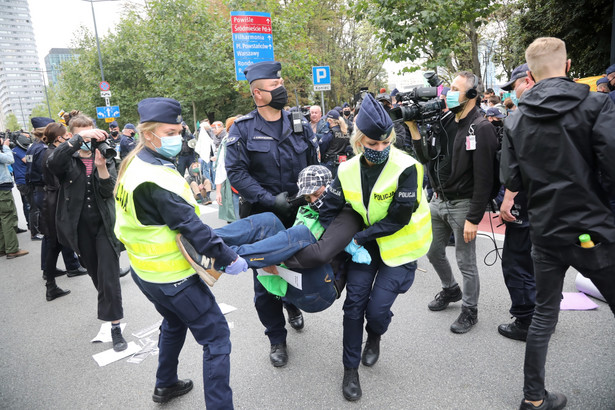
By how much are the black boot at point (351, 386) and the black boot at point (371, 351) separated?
1.10 feet

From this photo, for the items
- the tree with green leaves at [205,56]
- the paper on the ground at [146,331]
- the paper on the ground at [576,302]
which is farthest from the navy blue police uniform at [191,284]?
the tree with green leaves at [205,56]

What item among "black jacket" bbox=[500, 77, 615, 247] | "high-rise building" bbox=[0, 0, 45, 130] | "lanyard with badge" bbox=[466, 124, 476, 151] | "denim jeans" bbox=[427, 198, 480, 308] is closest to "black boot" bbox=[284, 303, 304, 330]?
"denim jeans" bbox=[427, 198, 480, 308]

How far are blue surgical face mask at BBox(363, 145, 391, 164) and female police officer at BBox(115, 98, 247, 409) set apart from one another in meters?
1.03

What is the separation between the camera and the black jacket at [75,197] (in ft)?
12.0

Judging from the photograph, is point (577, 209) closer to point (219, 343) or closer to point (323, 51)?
point (219, 343)

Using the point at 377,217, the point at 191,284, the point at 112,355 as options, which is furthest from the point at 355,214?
the point at 112,355

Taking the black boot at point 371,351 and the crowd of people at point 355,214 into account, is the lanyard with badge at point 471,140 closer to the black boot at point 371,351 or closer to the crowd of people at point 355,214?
the crowd of people at point 355,214

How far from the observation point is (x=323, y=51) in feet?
88.4

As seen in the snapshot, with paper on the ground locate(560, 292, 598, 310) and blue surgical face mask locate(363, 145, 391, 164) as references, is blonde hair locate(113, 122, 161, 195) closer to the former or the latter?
blue surgical face mask locate(363, 145, 391, 164)

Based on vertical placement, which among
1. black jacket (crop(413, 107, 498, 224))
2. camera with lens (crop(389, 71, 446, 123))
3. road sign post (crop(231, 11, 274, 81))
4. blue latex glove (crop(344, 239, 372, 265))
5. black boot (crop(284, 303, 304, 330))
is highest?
road sign post (crop(231, 11, 274, 81))

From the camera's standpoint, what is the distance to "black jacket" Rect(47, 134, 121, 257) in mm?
3648

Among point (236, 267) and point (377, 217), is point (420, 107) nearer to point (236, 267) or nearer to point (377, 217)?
point (377, 217)

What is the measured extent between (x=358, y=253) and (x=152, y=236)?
127cm

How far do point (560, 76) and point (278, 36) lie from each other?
16321mm
